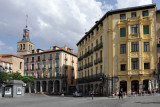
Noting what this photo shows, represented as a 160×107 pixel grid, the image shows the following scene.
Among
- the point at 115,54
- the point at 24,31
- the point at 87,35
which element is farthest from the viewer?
the point at 24,31

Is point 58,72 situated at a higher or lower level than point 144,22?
lower

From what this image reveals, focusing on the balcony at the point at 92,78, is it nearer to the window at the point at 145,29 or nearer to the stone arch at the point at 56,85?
the window at the point at 145,29

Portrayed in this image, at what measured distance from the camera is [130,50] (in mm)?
38438

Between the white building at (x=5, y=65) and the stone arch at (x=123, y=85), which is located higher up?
the white building at (x=5, y=65)

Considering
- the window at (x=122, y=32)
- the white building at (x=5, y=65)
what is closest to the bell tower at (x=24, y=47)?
the white building at (x=5, y=65)

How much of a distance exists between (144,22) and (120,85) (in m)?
12.1

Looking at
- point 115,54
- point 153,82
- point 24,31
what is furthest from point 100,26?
point 24,31

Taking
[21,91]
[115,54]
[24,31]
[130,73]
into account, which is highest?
[24,31]

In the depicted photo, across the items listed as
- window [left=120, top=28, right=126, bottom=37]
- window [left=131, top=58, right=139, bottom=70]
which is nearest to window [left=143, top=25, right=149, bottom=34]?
window [left=120, top=28, right=126, bottom=37]

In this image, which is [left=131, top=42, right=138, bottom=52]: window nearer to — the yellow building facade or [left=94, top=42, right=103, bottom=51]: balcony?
the yellow building facade

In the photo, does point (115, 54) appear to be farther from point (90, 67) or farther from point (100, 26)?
point (90, 67)

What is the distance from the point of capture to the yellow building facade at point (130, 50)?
3762cm

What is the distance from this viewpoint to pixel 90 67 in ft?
169

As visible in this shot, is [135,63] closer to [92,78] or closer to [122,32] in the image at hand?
→ [122,32]
